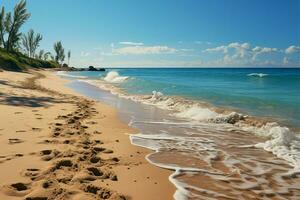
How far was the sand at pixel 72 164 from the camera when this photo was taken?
4148 millimetres

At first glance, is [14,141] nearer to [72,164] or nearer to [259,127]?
[72,164]

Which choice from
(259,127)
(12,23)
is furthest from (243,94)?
(12,23)

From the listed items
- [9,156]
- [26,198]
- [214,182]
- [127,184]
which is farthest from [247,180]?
[9,156]

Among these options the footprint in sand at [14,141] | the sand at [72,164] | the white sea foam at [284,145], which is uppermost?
the white sea foam at [284,145]

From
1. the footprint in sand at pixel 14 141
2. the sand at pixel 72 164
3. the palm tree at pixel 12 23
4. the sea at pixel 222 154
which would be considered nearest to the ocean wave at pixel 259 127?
the sea at pixel 222 154

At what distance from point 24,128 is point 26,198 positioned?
3.98 metres

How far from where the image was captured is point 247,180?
16.5 ft

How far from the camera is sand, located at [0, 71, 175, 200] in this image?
13.6 ft

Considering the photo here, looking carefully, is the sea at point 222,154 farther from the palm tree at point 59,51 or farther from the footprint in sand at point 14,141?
the palm tree at point 59,51

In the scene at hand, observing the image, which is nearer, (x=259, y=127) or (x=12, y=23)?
(x=259, y=127)

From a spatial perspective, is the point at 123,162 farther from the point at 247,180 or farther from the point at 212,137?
the point at 212,137

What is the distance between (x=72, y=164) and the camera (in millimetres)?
5125

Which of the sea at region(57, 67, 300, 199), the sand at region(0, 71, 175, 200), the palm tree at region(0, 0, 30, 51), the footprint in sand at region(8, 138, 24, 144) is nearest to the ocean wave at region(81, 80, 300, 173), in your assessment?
the sea at region(57, 67, 300, 199)

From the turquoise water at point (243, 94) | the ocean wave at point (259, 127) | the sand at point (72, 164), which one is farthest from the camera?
the turquoise water at point (243, 94)
